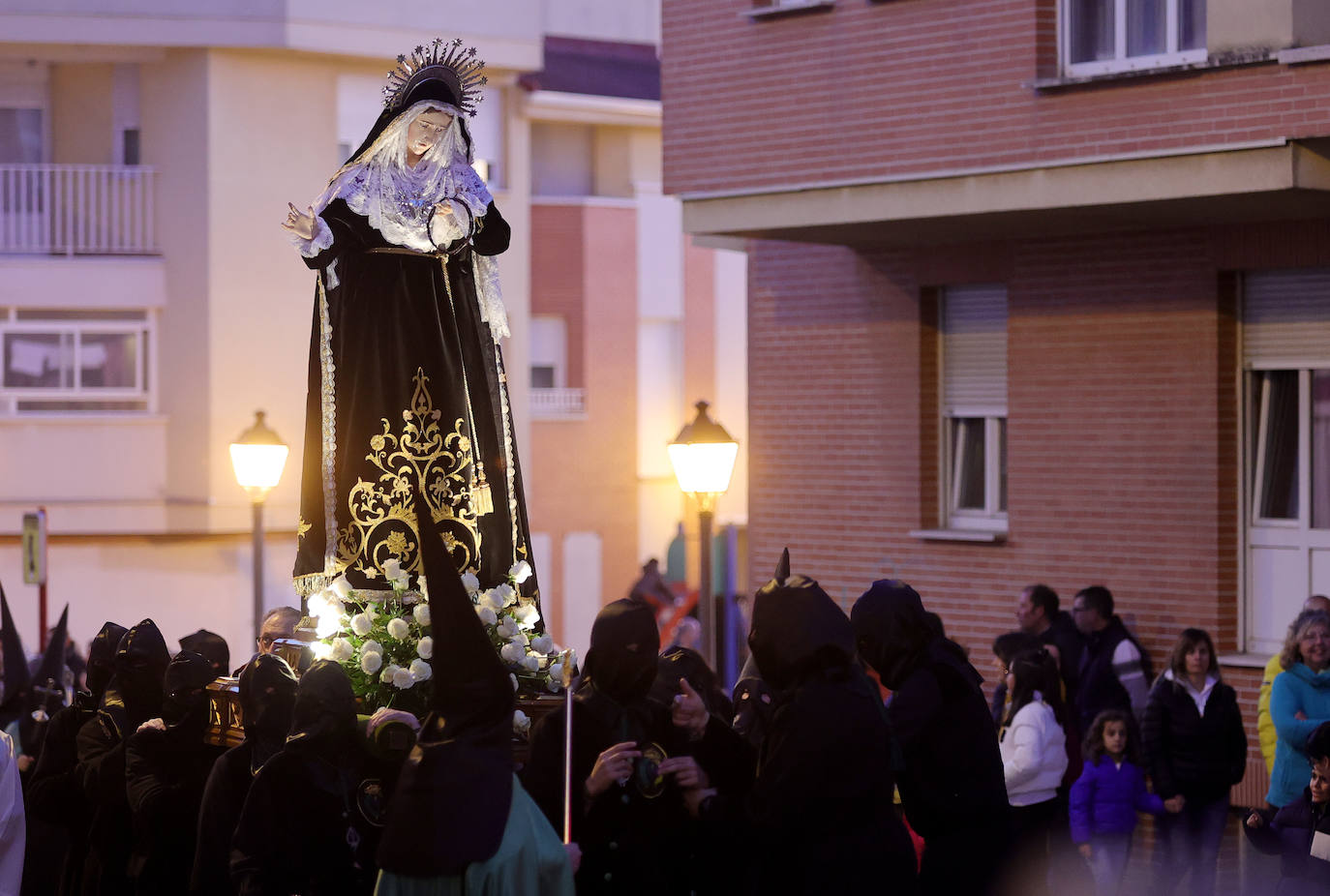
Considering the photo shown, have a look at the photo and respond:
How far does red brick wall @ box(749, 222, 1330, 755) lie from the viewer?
569 inches

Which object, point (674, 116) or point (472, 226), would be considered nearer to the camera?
point (472, 226)

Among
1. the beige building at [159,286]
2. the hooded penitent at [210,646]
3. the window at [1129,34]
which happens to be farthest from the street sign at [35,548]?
the window at [1129,34]

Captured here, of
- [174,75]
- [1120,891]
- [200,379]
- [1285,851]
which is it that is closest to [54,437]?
[200,379]

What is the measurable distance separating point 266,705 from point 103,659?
6.19 feet

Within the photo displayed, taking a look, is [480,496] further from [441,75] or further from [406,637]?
[441,75]

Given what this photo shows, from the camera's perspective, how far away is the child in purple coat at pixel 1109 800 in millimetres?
11492

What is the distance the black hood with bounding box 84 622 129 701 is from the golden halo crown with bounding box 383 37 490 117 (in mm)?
2487

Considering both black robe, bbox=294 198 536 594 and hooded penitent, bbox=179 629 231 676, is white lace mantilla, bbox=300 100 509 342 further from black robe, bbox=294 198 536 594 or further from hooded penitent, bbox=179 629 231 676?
hooded penitent, bbox=179 629 231 676

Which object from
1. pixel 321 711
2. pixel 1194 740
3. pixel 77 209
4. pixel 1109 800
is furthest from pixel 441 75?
pixel 77 209

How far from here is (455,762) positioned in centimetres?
600

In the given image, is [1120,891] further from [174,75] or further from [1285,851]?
[174,75]

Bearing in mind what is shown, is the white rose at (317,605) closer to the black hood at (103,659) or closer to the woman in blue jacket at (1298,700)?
the black hood at (103,659)

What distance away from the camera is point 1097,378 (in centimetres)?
1503

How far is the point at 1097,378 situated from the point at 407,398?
8.00m
